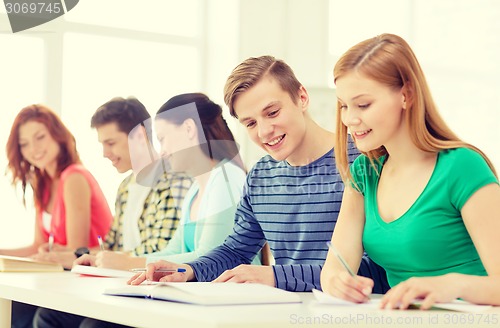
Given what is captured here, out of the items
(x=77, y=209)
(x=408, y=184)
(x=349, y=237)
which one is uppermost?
(x=408, y=184)

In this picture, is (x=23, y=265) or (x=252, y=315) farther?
(x=23, y=265)

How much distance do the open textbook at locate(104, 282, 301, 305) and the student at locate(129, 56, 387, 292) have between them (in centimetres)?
50

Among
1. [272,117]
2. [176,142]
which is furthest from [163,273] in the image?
[176,142]

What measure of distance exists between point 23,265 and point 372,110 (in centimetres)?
121

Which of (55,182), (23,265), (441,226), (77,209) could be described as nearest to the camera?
(441,226)

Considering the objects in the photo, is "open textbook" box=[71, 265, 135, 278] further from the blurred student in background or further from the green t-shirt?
the green t-shirt

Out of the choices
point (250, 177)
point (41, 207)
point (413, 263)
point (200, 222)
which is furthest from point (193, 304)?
point (41, 207)

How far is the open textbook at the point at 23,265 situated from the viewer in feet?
7.22

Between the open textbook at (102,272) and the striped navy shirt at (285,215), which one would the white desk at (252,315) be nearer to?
the striped navy shirt at (285,215)

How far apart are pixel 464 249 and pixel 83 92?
3540 mm

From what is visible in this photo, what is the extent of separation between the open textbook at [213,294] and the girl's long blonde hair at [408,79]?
413 mm

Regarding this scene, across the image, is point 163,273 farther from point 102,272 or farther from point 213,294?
point 213,294

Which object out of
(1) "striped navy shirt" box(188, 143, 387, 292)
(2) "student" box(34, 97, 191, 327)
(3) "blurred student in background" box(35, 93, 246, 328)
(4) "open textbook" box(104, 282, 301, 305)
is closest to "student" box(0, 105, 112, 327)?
(2) "student" box(34, 97, 191, 327)

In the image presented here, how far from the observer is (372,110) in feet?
4.91
